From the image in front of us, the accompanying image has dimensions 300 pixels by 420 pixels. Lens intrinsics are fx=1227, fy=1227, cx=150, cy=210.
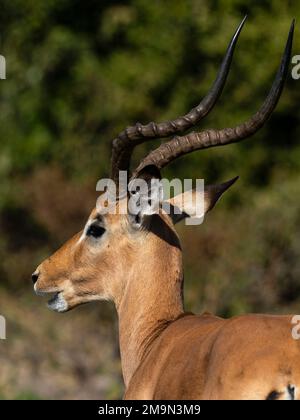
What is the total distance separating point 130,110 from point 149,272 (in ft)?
34.6

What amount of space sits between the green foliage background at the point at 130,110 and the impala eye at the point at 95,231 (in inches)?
235

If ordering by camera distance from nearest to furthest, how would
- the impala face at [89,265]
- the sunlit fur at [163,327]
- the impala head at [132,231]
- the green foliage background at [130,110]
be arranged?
the sunlit fur at [163,327]
the impala head at [132,231]
the impala face at [89,265]
the green foliage background at [130,110]

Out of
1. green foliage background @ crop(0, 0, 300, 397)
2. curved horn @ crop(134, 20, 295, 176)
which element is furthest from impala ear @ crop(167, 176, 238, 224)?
green foliage background @ crop(0, 0, 300, 397)

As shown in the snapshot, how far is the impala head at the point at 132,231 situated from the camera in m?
6.33

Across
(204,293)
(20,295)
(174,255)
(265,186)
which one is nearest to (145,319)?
(174,255)

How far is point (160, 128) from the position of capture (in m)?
6.35

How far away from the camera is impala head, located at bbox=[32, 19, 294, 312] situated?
633 cm

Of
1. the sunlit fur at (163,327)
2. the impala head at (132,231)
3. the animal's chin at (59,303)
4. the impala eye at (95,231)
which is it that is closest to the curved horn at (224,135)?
the impala head at (132,231)

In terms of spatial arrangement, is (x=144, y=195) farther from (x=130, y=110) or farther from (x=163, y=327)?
(x=130, y=110)

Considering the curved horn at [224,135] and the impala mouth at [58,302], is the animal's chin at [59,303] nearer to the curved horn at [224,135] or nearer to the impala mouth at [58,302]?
the impala mouth at [58,302]

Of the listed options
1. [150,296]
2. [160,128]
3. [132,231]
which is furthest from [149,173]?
[150,296]
